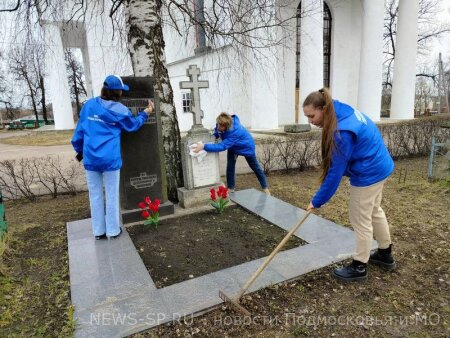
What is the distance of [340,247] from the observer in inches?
134

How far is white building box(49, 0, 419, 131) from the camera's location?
14.6 meters

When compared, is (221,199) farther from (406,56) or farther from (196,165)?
(406,56)

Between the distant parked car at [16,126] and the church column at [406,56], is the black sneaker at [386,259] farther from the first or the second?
the distant parked car at [16,126]

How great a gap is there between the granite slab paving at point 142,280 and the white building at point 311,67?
37.1 feet

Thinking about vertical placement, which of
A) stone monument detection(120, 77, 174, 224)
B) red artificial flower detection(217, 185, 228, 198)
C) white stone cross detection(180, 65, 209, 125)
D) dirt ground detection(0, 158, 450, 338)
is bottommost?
dirt ground detection(0, 158, 450, 338)

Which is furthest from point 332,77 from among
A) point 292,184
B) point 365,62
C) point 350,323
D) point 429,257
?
point 350,323

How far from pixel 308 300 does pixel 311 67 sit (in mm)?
13517

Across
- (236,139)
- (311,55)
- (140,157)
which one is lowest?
(140,157)

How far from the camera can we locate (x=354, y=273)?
282 cm

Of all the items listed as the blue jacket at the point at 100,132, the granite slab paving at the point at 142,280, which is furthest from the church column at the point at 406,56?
the blue jacket at the point at 100,132

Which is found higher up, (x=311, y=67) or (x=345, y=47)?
(x=345, y=47)

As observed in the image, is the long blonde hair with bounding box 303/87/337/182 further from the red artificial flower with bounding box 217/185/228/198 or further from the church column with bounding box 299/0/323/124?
the church column with bounding box 299/0/323/124

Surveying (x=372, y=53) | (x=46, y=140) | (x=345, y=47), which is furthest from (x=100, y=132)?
(x=345, y=47)

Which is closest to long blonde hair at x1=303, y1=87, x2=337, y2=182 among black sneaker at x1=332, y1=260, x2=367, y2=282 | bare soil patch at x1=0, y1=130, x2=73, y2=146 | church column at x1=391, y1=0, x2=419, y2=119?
black sneaker at x1=332, y1=260, x2=367, y2=282
